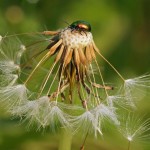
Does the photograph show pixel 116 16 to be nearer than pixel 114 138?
No

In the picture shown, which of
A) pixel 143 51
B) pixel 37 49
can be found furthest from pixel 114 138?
pixel 143 51

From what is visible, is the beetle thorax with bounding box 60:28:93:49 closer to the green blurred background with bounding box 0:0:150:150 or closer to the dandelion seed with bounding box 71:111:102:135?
the dandelion seed with bounding box 71:111:102:135

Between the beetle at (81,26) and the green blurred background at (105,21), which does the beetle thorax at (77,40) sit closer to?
the beetle at (81,26)

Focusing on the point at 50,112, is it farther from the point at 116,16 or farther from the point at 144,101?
the point at 116,16

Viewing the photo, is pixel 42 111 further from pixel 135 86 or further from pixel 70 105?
pixel 135 86

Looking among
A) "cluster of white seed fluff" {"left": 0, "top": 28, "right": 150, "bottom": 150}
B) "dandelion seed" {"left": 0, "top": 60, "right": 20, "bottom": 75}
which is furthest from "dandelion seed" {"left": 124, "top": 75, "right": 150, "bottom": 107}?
"dandelion seed" {"left": 0, "top": 60, "right": 20, "bottom": 75}

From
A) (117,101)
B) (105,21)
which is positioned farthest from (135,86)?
(105,21)

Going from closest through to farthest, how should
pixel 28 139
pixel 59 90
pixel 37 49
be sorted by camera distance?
1. pixel 59 90
2. pixel 37 49
3. pixel 28 139

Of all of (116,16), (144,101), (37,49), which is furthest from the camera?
(116,16)

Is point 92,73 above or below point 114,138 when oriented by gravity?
above
